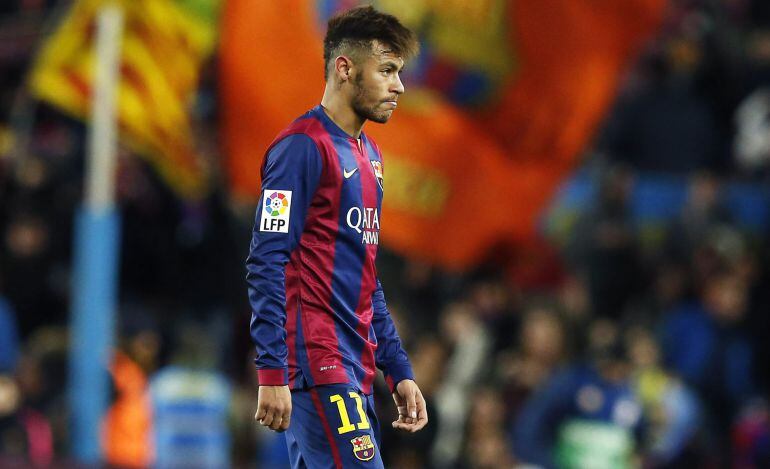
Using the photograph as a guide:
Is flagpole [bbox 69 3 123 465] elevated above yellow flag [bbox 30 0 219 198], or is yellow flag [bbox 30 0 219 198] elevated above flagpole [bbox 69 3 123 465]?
yellow flag [bbox 30 0 219 198]

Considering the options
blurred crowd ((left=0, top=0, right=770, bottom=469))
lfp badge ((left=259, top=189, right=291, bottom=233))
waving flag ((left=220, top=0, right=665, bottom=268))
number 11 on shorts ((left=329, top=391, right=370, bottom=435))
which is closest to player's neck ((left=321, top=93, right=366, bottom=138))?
lfp badge ((left=259, top=189, right=291, bottom=233))

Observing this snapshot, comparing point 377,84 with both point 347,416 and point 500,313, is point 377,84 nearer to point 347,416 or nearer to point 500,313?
point 347,416

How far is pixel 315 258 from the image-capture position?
4848 mm

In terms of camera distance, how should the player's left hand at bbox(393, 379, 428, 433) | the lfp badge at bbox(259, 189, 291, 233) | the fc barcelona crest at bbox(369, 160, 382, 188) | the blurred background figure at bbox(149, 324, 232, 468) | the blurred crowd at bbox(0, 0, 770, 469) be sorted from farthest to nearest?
the blurred background figure at bbox(149, 324, 232, 468), the blurred crowd at bbox(0, 0, 770, 469), the player's left hand at bbox(393, 379, 428, 433), the fc barcelona crest at bbox(369, 160, 382, 188), the lfp badge at bbox(259, 189, 291, 233)

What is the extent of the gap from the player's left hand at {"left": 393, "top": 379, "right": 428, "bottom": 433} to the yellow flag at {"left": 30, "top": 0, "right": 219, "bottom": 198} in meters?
5.01

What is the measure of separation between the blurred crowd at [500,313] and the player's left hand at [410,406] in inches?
162

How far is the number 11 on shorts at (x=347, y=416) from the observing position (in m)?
4.77

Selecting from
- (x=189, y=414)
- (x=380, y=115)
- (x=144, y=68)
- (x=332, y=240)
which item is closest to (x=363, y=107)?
(x=380, y=115)

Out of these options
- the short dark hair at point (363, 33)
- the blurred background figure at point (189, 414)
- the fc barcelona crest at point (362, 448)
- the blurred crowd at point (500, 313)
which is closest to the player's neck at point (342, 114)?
the short dark hair at point (363, 33)

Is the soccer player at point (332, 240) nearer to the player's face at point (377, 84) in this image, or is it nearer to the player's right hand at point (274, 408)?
the player's face at point (377, 84)

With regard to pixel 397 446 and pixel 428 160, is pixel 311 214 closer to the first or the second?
pixel 397 446

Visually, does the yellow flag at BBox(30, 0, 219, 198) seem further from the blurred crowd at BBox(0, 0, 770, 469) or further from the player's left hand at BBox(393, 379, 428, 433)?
the player's left hand at BBox(393, 379, 428, 433)

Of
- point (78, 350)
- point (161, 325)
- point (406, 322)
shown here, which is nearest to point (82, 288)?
point (78, 350)

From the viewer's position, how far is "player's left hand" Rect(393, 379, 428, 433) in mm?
5133
